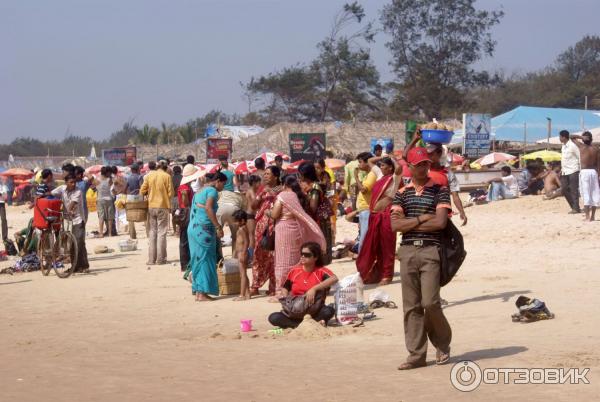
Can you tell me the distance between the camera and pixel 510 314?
9.51m

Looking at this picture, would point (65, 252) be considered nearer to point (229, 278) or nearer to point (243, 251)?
point (229, 278)

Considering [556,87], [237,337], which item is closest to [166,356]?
[237,337]

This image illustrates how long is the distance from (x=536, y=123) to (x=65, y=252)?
29543 millimetres

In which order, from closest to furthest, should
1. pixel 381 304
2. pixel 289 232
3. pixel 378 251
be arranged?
1. pixel 381 304
2. pixel 289 232
3. pixel 378 251

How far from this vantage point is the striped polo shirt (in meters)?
7.14

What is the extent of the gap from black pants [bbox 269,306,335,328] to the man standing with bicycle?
23.7ft

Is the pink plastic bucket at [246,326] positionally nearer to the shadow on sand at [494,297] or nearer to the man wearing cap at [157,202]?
the shadow on sand at [494,297]

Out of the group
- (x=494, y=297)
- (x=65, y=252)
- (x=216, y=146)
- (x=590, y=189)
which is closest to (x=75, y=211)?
(x=65, y=252)

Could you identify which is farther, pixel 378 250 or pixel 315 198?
pixel 378 250

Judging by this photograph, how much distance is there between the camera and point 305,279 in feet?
31.4

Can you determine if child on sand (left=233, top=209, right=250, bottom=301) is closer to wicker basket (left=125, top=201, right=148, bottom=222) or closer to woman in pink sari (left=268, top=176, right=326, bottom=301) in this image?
woman in pink sari (left=268, top=176, right=326, bottom=301)

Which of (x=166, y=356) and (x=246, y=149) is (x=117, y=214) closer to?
(x=166, y=356)

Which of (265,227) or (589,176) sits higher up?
(589,176)

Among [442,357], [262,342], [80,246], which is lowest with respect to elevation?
[262,342]
